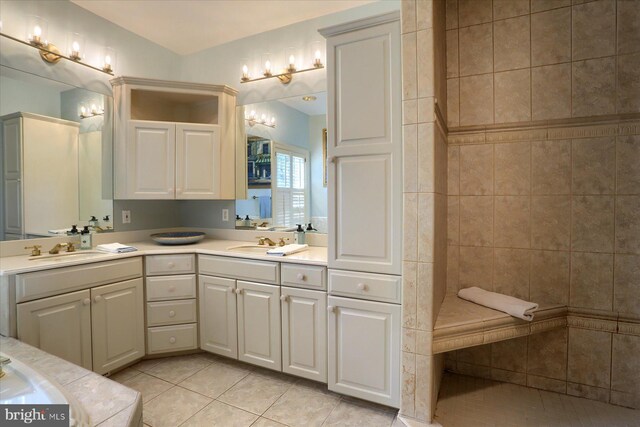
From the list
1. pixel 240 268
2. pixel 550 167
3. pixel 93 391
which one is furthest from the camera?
pixel 240 268

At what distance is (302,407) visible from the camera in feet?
6.38

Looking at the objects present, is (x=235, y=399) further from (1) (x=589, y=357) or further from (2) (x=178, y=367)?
(1) (x=589, y=357)

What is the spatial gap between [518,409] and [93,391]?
221cm

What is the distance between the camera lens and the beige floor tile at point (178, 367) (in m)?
2.28

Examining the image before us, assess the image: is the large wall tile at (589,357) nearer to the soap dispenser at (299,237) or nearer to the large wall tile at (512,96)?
the large wall tile at (512,96)

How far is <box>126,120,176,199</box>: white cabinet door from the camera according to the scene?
2621mm

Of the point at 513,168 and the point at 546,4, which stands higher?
the point at 546,4

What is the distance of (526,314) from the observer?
1.83 meters

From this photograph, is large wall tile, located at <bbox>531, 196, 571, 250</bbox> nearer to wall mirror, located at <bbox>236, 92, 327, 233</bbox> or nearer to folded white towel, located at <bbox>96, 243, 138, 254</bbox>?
wall mirror, located at <bbox>236, 92, 327, 233</bbox>

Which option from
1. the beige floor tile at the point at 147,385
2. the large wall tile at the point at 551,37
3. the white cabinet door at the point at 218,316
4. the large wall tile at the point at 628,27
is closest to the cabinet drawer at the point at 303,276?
the white cabinet door at the point at 218,316

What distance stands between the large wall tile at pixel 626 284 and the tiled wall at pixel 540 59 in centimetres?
88

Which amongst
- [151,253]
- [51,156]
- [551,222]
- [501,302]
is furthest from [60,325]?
[551,222]

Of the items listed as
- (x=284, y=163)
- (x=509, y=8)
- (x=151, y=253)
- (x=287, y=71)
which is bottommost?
(x=151, y=253)

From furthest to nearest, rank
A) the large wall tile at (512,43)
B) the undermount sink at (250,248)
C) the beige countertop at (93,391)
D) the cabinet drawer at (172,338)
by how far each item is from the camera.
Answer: the undermount sink at (250,248) < the cabinet drawer at (172,338) < the large wall tile at (512,43) < the beige countertop at (93,391)
